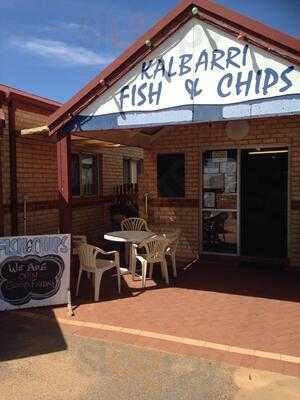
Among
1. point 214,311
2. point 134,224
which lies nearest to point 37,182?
point 134,224

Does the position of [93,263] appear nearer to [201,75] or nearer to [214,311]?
[214,311]

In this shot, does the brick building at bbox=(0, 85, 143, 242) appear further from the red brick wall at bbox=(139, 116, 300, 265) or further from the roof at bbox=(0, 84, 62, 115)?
the red brick wall at bbox=(139, 116, 300, 265)

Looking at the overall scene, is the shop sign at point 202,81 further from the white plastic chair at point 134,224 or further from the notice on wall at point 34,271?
the white plastic chair at point 134,224

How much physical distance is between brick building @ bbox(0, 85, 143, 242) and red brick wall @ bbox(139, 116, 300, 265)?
6.65 feet

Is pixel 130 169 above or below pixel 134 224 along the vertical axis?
above

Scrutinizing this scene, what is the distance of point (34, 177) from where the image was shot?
923cm

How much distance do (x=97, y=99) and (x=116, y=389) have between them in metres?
4.14

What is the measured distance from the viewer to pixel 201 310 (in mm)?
6160

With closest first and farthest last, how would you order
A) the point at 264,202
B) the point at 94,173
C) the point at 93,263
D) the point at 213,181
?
the point at 93,263, the point at 264,202, the point at 213,181, the point at 94,173

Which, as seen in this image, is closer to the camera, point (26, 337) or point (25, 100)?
point (26, 337)

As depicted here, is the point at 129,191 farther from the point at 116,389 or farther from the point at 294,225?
the point at 116,389

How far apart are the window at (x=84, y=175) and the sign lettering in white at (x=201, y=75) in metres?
4.90

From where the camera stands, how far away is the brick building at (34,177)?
8273 mm

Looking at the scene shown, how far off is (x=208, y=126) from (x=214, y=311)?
4.41 metres
